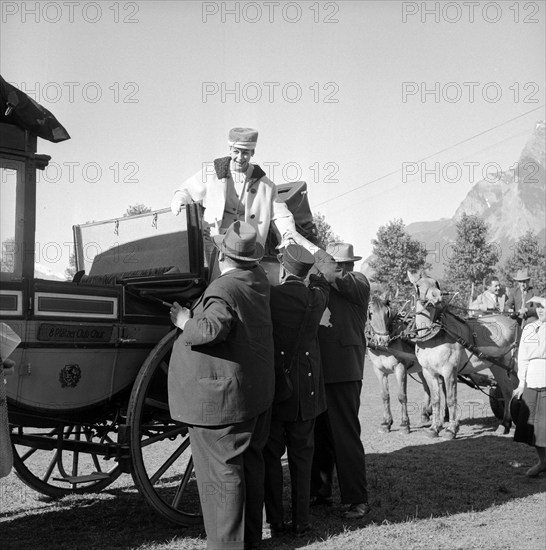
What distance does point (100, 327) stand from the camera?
4918 mm

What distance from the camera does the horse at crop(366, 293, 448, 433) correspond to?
1045 cm

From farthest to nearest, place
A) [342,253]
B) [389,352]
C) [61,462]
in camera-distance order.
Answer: [389,352]
[342,253]
[61,462]

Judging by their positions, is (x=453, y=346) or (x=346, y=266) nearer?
(x=346, y=266)

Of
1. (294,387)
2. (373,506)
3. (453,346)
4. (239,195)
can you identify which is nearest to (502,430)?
(453,346)

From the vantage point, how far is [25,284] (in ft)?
14.8

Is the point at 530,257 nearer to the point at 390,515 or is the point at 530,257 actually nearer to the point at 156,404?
the point at 390,515

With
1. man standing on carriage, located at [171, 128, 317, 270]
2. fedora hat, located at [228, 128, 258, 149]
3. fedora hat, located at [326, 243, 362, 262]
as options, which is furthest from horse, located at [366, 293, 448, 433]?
fedora hat, located at [228, 128, 258, 149]

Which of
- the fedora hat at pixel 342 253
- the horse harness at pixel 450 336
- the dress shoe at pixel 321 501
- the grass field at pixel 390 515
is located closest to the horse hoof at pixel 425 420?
the horse harness at pixel 450 336

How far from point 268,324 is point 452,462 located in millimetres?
4227

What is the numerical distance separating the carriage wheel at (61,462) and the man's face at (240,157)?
2165mm

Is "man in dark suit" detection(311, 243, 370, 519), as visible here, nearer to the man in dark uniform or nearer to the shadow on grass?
the shadow on grass

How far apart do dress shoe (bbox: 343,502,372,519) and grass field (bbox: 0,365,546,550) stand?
0.21 ft

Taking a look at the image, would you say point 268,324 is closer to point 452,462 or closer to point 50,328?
point 50,328

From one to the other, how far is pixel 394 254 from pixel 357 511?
34.9 metres
